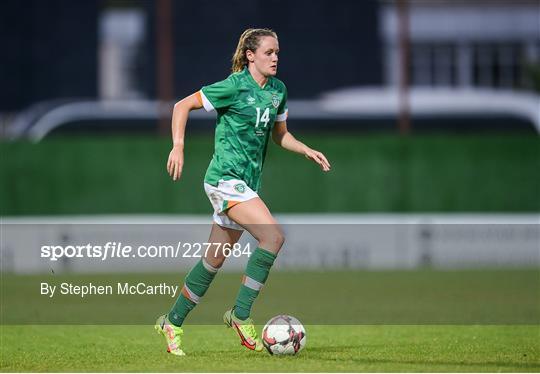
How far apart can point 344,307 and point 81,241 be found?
271 inches

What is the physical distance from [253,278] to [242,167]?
2.43ft

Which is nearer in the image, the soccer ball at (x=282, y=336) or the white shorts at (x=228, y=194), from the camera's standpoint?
the white shorts at (x=228, y=194)

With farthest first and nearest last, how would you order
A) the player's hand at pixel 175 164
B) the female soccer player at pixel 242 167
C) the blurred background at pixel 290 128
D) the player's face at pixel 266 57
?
the blurred background at pixel 290 128
the player's face at pixel 266 57
the female soccer player at pixel 242 167
the player's hand at pixel 175 164

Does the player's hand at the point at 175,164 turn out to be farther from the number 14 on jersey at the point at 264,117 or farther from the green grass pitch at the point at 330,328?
the green grass pitch at the point at 330,328

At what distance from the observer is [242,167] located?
8.97 meters

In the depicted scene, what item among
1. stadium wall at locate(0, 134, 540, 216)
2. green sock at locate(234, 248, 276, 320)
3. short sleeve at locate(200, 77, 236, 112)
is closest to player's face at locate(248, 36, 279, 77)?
short sleeve at locate(200, 77, 236, 112)

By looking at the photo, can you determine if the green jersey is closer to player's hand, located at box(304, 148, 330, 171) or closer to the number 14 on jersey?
the number 14 on jersey

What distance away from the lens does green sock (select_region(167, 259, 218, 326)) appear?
9.12m

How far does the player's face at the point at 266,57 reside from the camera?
899cm

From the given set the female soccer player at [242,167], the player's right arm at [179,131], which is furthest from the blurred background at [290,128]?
the player's right arm at [179,131]

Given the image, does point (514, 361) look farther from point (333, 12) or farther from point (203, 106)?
point (333, 12)

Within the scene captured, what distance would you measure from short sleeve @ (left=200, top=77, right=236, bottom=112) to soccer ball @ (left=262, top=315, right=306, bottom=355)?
1.51 metres

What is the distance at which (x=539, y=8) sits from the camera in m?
41.0

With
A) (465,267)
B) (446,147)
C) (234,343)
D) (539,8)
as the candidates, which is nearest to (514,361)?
(234,343)
